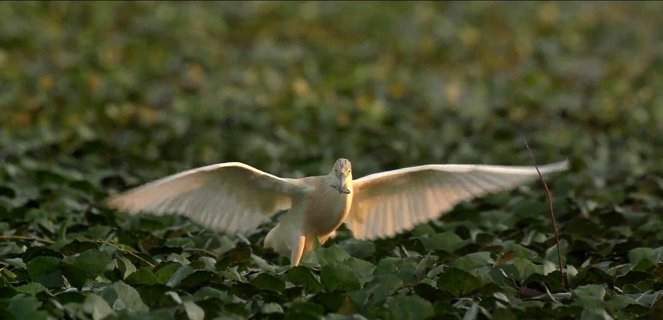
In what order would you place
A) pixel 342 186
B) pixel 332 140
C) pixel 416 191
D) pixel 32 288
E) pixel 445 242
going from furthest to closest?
pixel 332 140, pixel 416 191, pixel 445 242, pixel 342 186, pixel 32 288

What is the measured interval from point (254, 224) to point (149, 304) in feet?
5.39

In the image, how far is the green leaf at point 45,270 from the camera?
5.30 metres

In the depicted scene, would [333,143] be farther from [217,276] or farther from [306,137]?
[217,276]

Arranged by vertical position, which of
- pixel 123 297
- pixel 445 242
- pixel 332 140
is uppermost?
pixel 123 297

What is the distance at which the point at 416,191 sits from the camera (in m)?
6.65

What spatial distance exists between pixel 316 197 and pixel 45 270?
1.44 meters

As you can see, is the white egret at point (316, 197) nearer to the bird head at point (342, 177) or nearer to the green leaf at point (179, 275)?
the bird head at point (342, 177)

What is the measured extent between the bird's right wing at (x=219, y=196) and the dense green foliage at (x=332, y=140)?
0.57ft

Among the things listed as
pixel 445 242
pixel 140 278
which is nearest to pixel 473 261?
pixel 445 242

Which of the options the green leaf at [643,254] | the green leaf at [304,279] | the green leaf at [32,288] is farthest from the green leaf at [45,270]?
the green leaf at [643,254]

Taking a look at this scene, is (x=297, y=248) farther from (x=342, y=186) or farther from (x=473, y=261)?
(x=473, y=261)

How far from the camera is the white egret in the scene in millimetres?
6090

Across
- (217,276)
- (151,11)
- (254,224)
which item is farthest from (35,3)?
(217,276)

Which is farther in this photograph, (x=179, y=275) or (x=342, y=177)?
(x=342, y=177)
